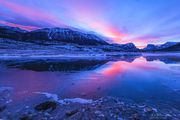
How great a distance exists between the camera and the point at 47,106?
23.7 feet

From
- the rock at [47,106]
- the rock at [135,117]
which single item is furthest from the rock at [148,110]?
the rock at [47,106]

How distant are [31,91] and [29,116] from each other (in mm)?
3378

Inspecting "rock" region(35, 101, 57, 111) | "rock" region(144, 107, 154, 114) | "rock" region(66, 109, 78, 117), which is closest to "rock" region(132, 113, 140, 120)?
"rock" region(144, 107, 154, 114)

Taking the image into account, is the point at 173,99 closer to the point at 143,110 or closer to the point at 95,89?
the point at 143,110

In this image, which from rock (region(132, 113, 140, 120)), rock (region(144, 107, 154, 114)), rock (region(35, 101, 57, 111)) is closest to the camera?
rock (region(132, 113, 140, 120))

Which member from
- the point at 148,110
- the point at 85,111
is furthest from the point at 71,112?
the point at 148,110

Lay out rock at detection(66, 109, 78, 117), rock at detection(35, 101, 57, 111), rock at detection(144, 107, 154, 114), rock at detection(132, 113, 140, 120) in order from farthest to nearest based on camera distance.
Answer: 1. rock at detection(35, 101, 57, 111)
2. rock at detection(144, 107, 154, 114)
3. rock at detection(66, 109, 78, 117)
4. rock at detection(132, 113, 140, 120)

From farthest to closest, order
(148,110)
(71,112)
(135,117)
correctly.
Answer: (148,110) → (71,112) → (135,117)

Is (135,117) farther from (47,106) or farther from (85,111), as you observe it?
(47,106)

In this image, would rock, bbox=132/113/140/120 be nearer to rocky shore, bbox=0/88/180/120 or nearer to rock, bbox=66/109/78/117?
rocky shore, bbox=0/88/180/120

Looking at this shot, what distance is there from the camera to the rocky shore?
6.06 metres

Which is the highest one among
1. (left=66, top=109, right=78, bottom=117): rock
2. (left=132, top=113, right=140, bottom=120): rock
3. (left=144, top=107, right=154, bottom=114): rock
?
(left=144, top=107, right=154, bottom=114): rock

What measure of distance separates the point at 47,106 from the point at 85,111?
5.94 feet

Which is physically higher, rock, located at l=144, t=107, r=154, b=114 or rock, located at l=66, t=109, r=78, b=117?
rock, located at l=144, t=107, r=154, b=114
